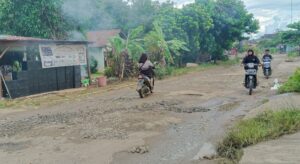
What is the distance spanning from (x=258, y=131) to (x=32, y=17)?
2080 cm

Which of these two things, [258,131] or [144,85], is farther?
[144,85]

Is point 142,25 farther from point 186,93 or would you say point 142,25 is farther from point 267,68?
point 186,93

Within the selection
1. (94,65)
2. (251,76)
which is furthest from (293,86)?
(94,65)

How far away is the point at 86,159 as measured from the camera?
6.07 m

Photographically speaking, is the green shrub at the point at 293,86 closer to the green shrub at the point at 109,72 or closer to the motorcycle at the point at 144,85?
the motorcycle at the point at 144,85

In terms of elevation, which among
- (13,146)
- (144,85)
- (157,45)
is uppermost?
(157,45)

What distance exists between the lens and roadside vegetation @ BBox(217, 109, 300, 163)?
19.3ft

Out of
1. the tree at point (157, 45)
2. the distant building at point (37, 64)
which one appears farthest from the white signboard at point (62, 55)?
the tree at point (157, 45)

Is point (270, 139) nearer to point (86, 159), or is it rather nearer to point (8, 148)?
point (86, 159)

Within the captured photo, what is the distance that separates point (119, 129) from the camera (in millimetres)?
8219

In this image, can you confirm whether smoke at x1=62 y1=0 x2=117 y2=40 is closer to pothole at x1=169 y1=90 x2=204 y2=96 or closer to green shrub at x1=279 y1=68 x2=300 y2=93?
pothole at x1=169 y1=90 x2=204 y2=96

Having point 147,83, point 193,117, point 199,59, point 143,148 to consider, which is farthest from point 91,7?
point 143,148

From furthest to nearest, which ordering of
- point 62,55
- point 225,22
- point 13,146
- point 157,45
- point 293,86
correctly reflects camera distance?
point 225,22
point 157,45
point 62,55
point 293,86
point 13,146

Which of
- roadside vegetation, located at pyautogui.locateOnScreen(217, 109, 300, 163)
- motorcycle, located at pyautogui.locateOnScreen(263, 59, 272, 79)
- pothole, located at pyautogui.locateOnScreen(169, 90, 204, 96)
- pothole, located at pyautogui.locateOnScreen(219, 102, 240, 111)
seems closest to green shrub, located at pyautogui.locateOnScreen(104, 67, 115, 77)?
pothole, located at pyautogui.locateOnScreen(169, 90, 204, 96)
